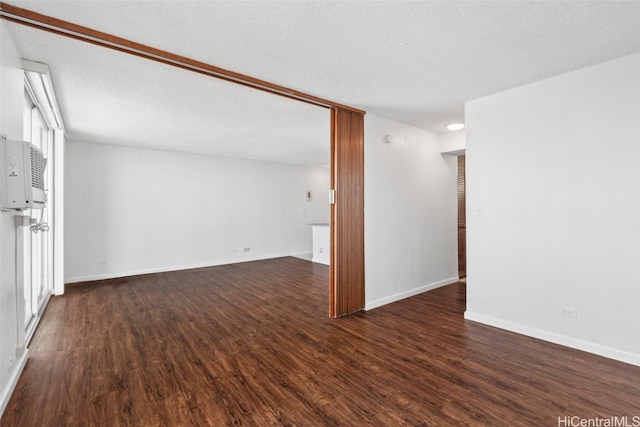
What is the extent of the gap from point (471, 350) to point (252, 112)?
3.66 m

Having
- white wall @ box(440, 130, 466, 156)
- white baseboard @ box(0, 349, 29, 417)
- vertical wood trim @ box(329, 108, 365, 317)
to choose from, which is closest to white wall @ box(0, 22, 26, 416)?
white baseboard @ box(0, 349, 29, 417)

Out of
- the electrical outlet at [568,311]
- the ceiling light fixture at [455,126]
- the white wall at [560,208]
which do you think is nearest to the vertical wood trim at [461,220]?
the ceiling light fixture at [455,126]

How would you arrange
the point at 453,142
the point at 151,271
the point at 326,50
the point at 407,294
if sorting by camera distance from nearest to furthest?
the point at 326,50 → the point at 407,294 → the point at 453,142 → the point at 151,271

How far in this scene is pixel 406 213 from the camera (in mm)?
4375

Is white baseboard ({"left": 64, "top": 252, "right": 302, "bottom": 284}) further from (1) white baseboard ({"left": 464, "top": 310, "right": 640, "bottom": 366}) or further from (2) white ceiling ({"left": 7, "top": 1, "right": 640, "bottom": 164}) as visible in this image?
(1) white baseboard ({"left": 464, "top": 310, "right": 640, "bottom": 366})

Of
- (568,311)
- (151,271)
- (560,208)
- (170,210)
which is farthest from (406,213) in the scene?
(151,271)

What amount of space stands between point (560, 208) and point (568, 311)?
98 cm

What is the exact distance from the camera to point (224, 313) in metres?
3.73

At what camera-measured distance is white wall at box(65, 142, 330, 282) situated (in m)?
5.49

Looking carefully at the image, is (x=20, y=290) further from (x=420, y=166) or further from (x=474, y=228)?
(x=420, y=166)

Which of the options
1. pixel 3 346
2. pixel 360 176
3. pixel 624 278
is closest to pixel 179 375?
pixel 3 346

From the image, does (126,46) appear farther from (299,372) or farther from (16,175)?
(299,372)

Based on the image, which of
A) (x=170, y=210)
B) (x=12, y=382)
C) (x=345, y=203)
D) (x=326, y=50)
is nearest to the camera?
(x=12, y=382)

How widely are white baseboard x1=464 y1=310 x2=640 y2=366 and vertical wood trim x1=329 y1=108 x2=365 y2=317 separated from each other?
139 cm
